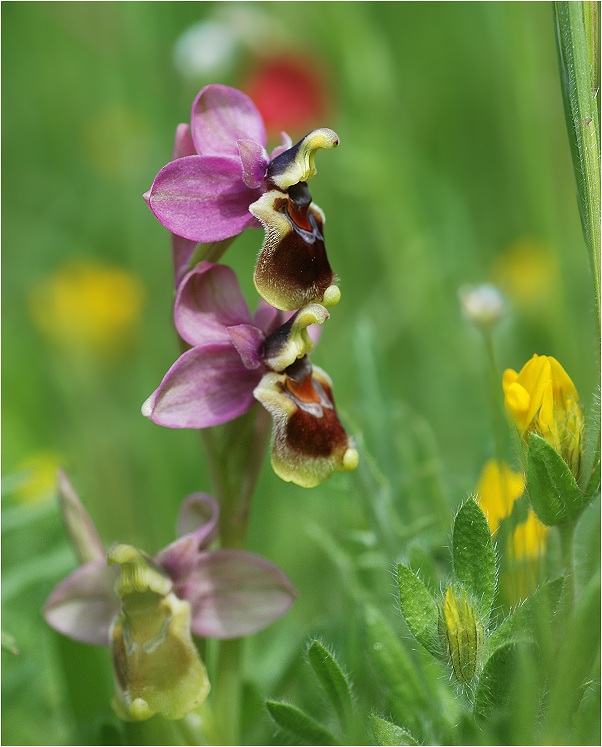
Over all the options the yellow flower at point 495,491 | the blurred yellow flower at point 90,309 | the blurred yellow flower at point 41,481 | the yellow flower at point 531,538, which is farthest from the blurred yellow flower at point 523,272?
the yellow flower at point 531,538

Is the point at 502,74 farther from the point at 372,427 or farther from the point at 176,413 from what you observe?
the point at 176,413

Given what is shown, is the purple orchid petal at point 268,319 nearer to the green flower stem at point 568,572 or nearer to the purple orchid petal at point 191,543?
the purple orchid petal at point 191,543

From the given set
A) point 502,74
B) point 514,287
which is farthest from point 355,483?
point 502,74

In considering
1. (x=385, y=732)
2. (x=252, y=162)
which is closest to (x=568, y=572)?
(x=385, y=732)

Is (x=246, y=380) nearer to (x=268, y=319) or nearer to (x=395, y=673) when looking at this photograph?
(x=268, y=319)

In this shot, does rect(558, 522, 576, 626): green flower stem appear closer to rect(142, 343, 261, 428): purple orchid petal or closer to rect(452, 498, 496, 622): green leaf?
rect(452, 498, 496, 622): green leaf

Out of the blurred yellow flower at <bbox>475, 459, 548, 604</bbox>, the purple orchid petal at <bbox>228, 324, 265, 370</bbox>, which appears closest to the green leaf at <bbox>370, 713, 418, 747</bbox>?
the blurred yellow flower at <bbox>475, 459, 548, 604</bbox>

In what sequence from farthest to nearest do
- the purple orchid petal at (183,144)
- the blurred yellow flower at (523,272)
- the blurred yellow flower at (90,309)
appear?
the blurred yellow flower at (90,309) → the blurred yellow flower at (523,272) → the purple orchid petal at (183,144)
